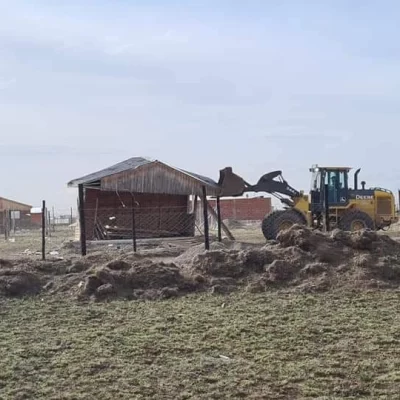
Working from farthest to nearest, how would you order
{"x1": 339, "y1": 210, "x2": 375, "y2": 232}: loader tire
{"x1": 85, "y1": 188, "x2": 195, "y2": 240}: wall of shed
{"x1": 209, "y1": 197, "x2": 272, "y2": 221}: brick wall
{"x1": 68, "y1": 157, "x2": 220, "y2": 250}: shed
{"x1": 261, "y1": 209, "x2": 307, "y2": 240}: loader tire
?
{"x1": 209, "y1": 197, "x2": 272, "y2": 221}: brick wall < {"x1": 85, "y1": 188, "x2": 195, "y2": 240}: wall of shed < {"x1": 68, "y1": 157, "x2": 220, "y2": 250}: shed < {"x1": 339, "y1": 210, "x2": 375, "y2": 232}: loader tire < {"x1": 261, "y1": 209, "x2": 307, "y2": 240}: loader tire

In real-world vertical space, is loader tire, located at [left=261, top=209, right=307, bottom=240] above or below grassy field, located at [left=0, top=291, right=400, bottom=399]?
above

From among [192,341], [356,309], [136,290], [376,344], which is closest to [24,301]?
[136,290]

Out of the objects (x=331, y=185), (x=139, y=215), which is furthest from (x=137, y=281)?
(x=139, y=215)

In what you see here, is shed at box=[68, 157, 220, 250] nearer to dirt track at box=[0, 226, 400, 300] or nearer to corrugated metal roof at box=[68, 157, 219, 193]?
corrugated metal roof at box=[68, 157, 219, 193]

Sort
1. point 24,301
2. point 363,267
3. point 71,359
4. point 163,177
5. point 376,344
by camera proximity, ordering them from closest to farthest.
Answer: point 71,359 → point 376,344 → point 24,301 → point 363,267 → point 163,177

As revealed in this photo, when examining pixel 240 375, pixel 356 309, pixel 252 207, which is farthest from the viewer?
pixel 252 207

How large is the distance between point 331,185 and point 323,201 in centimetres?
121

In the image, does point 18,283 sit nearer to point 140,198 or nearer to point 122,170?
point 122,170

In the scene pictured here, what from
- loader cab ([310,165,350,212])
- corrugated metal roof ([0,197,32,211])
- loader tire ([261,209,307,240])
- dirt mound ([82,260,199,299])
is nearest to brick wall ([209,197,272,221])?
corrugated metal roof ([0,197,32,211])

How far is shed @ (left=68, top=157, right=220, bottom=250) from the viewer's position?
87.9 ft

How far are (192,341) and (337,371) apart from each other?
5.70 ft

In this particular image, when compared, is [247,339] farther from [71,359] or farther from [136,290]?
[136,290]

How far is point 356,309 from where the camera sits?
872 centimetres

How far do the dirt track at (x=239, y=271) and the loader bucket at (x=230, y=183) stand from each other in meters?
16.6
